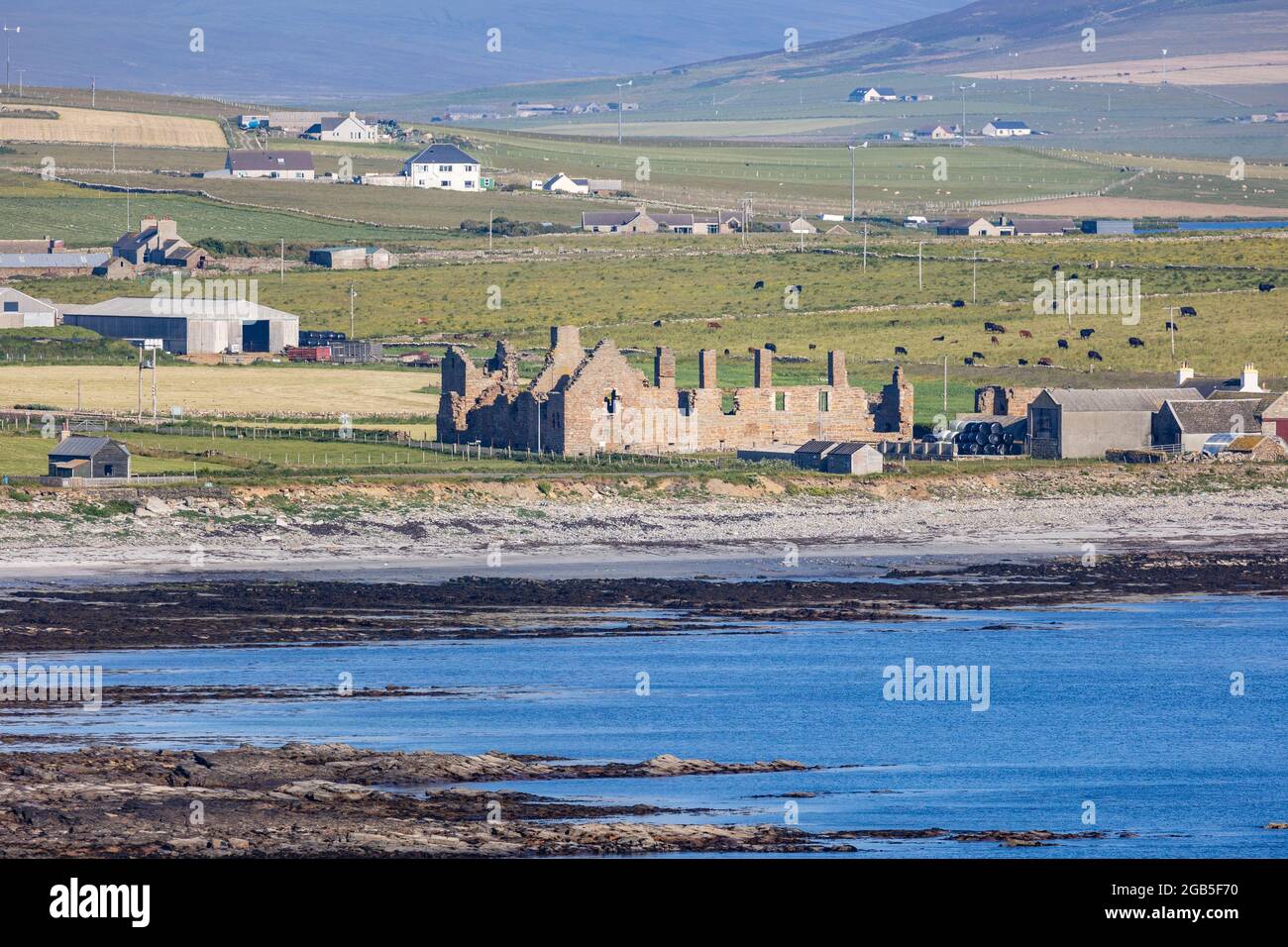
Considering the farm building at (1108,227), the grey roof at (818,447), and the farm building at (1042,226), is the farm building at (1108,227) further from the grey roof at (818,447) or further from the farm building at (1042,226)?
the grey roof at (818,447)

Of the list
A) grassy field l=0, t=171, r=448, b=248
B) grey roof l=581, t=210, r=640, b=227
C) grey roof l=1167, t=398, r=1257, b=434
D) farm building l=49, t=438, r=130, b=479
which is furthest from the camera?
grey roof l=581, t=210, r=640, b=227

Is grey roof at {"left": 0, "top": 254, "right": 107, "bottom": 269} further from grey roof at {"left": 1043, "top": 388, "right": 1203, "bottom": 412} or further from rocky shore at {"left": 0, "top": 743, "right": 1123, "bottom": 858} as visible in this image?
rocky shore at {"left": 0, "top": 743, "right": 1123, "bottom": 858}

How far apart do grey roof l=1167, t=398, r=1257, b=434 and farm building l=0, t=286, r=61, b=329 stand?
6094 cm

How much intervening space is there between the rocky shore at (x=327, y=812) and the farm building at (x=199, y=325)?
270ft

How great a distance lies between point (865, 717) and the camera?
43469mm

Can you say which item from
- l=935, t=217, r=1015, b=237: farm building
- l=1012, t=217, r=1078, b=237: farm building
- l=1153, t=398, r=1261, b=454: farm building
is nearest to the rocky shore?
l=1153, t=398, r=1261, b=454: farm building

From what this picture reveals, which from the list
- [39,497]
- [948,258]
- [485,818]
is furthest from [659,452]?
[948,258]

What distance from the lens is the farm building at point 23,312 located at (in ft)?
390

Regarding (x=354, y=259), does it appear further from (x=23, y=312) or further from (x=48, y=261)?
(x=23, y=312)

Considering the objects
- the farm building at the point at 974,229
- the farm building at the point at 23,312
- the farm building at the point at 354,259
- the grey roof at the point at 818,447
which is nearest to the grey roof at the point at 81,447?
the grey roof at the point at 818,447

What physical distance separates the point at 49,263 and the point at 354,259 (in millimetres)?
19426

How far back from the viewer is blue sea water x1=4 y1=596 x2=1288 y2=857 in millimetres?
33781

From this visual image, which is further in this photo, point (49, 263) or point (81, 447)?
point (49, 263)

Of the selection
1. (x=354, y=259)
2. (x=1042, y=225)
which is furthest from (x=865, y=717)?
(x=1042, y=225)
